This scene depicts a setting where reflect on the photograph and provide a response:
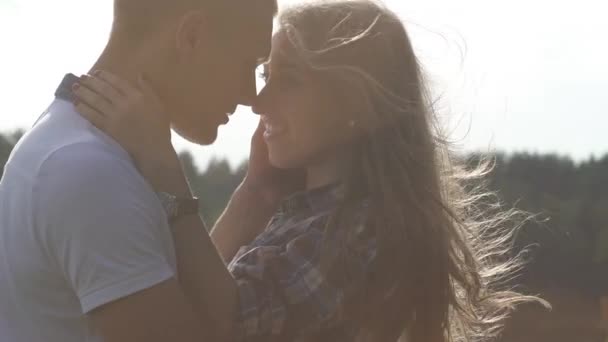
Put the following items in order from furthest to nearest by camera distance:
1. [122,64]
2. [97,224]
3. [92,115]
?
[122,64]
[92,115]
[97,224]

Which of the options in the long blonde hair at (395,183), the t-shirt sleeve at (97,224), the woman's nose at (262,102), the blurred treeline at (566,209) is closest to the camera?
the t-shirt sleeve at (97,224)

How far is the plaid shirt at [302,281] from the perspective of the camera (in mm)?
2562

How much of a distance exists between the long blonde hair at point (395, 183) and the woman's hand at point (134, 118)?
0.61 m

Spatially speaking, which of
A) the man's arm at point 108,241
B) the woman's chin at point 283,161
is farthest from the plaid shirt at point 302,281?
the man's arm at point 108,241

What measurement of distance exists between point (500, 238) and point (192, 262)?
1426 mm

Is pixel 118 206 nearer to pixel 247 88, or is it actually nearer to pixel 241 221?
pixel 247 88

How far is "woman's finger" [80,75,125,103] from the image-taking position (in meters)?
2.16

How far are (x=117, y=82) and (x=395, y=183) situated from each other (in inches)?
36.8

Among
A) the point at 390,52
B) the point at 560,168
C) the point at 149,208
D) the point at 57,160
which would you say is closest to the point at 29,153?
the point at 57,160

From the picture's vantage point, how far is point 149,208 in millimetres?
1954

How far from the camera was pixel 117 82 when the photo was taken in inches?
86.6

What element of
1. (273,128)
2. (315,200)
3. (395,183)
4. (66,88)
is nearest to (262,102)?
(273,128)

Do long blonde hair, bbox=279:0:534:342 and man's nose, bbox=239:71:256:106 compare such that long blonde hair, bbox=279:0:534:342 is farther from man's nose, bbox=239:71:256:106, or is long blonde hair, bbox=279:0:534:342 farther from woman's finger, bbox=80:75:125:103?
woman's finger, bbox=80:75:125:103

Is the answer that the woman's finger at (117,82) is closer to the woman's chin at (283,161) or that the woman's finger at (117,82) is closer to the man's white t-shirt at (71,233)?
the man's white t-shirt at (71,233)
